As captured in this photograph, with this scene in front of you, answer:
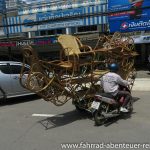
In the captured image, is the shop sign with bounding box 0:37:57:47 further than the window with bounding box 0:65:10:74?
Yes

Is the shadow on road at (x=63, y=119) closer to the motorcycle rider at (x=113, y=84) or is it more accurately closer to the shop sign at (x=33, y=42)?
the motorcycle rider at (x=113, y=84)

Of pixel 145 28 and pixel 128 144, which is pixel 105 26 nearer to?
pixel 145 28

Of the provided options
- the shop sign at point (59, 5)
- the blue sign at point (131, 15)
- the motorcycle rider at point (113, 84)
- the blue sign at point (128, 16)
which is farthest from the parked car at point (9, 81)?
the shop sign at point (59, 5)

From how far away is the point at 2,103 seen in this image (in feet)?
39.9

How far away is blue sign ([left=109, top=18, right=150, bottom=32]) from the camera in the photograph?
19.4 meters

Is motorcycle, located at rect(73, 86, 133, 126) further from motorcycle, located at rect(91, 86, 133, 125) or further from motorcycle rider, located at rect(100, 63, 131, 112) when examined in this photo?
motorcycle rider, located at rect(100, 63, 131, 112)

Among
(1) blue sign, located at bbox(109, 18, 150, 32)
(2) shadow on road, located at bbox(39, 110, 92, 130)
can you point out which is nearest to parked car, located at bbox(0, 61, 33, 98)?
(2) shadow on road, located at bbox(39, 110, 92, 130)

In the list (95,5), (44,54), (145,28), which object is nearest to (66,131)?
Answer: (145,28)

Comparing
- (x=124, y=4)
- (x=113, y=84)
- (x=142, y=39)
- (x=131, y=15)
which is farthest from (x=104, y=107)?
(x=124, y=4)

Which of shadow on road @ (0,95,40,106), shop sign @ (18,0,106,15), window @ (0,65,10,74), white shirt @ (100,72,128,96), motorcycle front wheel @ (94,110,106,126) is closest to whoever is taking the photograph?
motorcycle front wheel @ (94,110,106,126)

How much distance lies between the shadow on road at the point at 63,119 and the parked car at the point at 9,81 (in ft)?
10.1

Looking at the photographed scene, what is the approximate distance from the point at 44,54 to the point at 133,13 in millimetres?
7797

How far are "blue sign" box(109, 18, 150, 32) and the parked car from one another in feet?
31.5

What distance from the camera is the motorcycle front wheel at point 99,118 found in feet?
25.6
